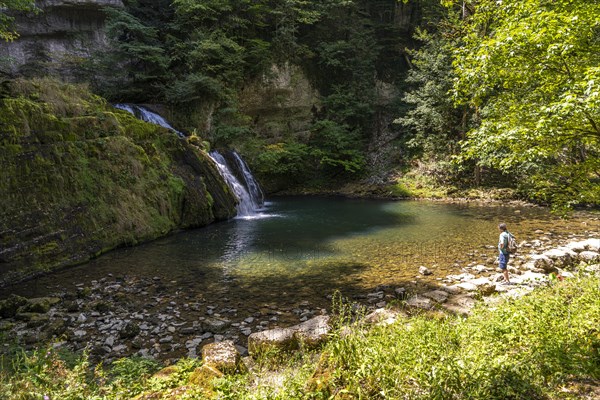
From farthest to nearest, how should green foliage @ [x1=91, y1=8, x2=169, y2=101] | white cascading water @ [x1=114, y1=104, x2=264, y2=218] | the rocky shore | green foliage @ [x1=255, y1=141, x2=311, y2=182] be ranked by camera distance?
green foliage @ [x1=255, y1=141, x2=311, y2=182], green foliage @ [x1=91, y1=8, x2=169, y2=101], white cascading water @ [x1=114, y1=104, x2=264, y2=218], the rocky shore

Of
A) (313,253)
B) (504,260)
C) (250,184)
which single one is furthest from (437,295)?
(250,184)

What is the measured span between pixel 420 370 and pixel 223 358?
2.60 metres

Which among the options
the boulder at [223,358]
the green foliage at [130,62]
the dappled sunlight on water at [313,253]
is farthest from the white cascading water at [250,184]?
the boulder at [223,358]

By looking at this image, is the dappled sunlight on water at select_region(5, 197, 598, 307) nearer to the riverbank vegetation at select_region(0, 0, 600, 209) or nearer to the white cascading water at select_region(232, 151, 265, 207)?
the riverbank vegetation at select_region(0, 0, 600, 209)

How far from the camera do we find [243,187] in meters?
22.8

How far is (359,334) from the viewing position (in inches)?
183

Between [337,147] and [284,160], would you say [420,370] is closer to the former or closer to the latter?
[284,160]

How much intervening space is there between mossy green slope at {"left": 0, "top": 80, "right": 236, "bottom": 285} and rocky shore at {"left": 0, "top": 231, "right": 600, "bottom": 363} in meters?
2.77

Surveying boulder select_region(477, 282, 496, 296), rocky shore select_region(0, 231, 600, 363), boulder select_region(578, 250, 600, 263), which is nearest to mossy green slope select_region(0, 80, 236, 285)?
rocky shore select_region(0, 231, 600, 363)

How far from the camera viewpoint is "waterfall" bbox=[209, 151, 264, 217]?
21.2 m

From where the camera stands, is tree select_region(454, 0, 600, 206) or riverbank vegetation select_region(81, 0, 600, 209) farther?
riverbank vegetation select_region(81, 0, 600, 209)

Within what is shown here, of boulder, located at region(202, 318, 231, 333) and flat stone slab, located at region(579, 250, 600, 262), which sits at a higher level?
boulder, located at region(202, 318, 231, 333)

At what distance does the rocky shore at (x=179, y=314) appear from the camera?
617 cm

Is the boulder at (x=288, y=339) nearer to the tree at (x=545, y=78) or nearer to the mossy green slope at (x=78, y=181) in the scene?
the tree at (x=545, y=78)
